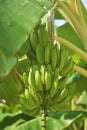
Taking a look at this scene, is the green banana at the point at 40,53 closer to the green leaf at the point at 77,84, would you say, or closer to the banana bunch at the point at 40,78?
the banana bunch at the point at 40,78

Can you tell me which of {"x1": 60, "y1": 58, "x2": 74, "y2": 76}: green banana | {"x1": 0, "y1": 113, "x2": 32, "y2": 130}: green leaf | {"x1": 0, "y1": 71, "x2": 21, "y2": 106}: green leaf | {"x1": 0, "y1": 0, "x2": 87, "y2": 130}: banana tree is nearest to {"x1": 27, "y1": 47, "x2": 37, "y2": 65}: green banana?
{"x1": 0, "y1": 0, "x2": 87, "y2": 130}: banana tree

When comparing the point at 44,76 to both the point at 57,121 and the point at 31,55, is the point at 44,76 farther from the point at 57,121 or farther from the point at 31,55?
the point at 57,121

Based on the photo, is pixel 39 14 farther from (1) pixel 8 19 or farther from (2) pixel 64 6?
(2) pixel 64 6

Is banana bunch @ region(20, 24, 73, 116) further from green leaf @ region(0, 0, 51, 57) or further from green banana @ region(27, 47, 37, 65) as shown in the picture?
green leaf @ region(0, 0, 51, 57)

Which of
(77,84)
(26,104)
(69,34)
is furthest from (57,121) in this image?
(69,34)

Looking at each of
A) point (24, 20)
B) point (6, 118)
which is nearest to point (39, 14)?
point (24, 20)

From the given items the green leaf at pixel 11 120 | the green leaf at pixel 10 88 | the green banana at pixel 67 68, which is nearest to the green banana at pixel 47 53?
the green banana at pixel 67 68
